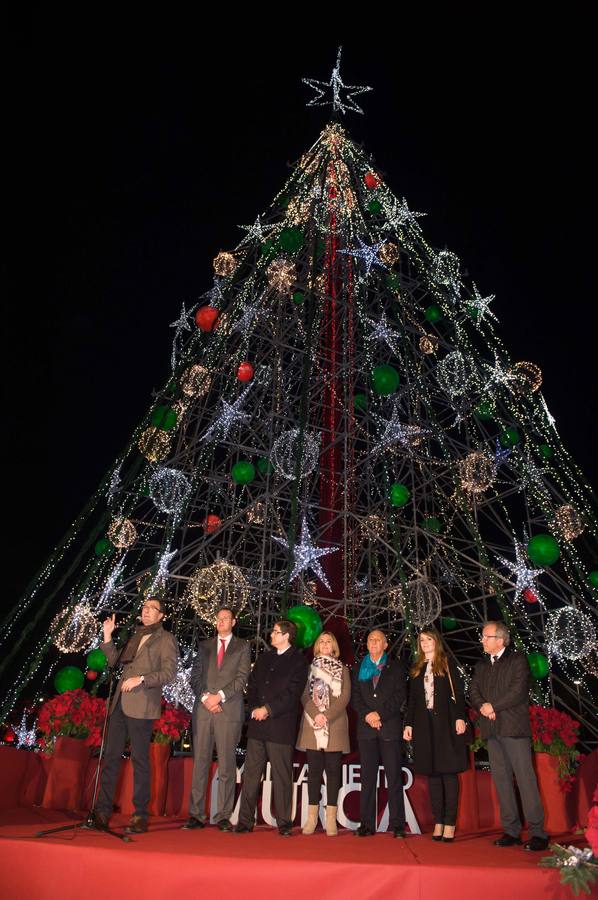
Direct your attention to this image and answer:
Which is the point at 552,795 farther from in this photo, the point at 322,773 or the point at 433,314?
the point at 433,314

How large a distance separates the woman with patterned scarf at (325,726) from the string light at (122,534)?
19.2ft

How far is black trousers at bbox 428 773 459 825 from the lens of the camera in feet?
16.2

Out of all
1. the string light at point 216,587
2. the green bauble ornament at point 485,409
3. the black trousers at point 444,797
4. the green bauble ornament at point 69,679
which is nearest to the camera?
the black trousers at point 444,797

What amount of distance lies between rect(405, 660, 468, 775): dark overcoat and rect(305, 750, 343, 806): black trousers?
0.60 metres

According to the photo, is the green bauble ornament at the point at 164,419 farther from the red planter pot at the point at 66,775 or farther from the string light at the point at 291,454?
the red planter pot at the point at 66,775

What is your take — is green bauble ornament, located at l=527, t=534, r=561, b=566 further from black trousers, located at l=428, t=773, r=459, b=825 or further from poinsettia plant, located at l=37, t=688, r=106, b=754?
poinsettia plant, located at l=37, t=688, r=106, b=754

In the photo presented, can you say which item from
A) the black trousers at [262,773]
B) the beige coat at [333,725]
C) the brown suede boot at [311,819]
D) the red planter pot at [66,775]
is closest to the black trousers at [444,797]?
the beige coat at [333,725]

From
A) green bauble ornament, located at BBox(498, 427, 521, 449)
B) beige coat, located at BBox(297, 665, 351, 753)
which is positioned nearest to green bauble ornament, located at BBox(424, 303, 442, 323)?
green bauble ornament, located at BBox(498, 427, 521, 449)

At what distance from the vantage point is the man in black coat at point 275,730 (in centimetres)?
→ 524

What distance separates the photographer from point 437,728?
5.16m

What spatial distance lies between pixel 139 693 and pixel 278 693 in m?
1.05

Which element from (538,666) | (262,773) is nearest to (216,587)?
(262,773)

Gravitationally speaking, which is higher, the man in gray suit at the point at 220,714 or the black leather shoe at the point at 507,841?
the man in gray suit at the point at 220,714

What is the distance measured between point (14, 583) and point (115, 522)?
17738 mm
